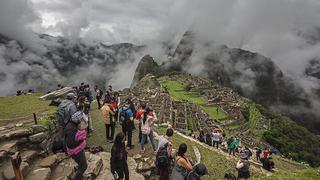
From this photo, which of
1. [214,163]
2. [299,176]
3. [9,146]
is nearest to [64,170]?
[9,146]

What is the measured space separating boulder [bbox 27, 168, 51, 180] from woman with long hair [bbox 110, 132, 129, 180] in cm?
259

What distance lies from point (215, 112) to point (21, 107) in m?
63.2

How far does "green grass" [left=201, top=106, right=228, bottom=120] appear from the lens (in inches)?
3122

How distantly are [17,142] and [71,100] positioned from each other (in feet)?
9.67

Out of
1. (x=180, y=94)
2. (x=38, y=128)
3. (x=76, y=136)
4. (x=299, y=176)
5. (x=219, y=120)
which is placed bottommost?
(x=219, y=120)

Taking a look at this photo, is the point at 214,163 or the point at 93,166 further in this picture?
the point at 214,163

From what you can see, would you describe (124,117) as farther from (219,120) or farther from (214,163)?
(219,120)

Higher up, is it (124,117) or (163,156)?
(124,117)

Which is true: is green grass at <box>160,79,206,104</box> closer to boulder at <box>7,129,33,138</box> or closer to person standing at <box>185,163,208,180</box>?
boulder at <box>7,129,33,138</box>

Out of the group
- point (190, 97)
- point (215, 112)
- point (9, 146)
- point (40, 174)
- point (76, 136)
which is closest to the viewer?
point (76, 136)

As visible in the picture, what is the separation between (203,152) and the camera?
2259 cm

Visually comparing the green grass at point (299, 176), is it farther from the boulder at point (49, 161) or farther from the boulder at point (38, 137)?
the boulder at point (38, 137)

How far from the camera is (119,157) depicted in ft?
39.6

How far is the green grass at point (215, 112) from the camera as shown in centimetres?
7930
